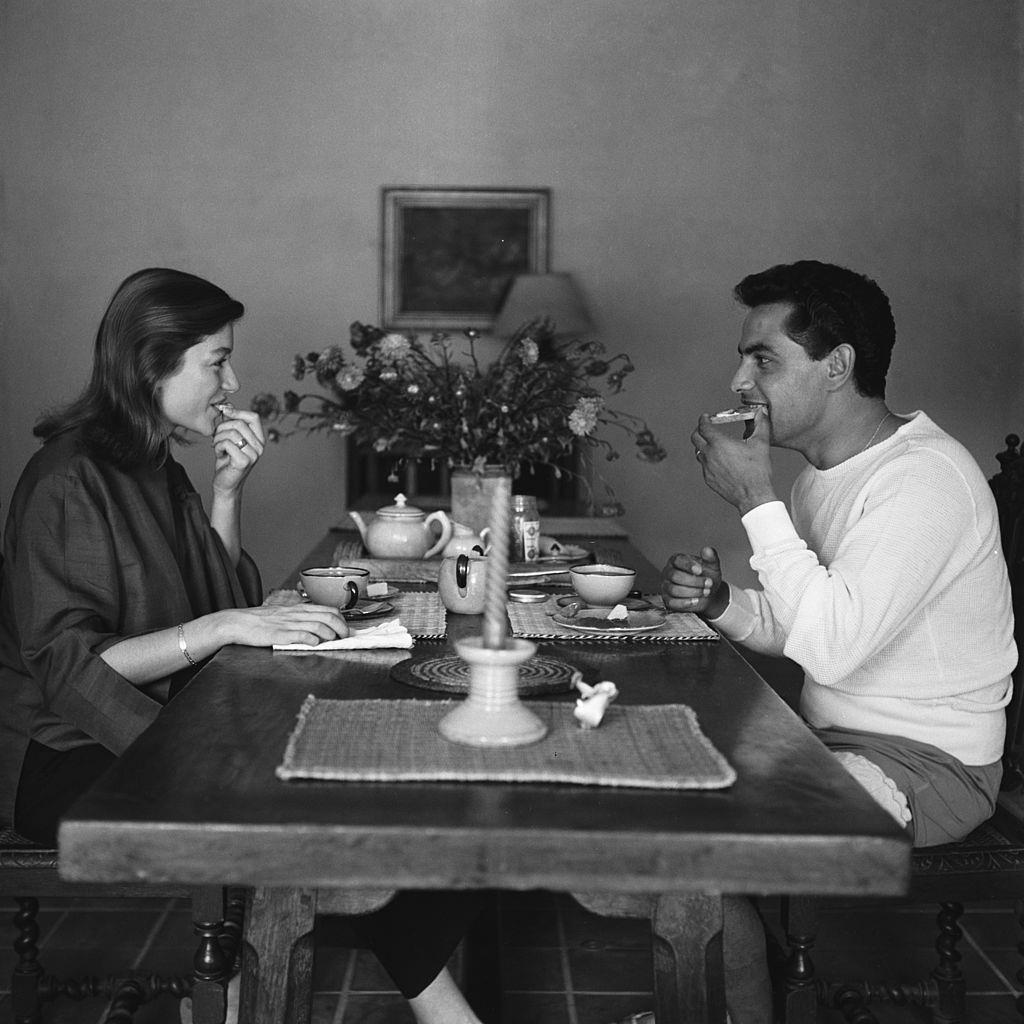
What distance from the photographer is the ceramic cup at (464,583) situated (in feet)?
6.18

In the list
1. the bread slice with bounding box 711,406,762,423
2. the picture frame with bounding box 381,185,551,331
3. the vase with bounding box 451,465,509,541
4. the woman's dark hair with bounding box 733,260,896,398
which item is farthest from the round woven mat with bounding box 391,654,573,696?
the picture frame with bounding box 381,185,551,331

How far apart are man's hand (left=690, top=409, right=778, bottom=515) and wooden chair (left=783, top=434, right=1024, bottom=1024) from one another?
0.47 metres

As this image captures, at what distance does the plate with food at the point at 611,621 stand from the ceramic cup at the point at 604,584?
0.03m

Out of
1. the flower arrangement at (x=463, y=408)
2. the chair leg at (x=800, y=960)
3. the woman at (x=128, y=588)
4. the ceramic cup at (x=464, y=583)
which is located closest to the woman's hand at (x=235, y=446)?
the woman at (x=128, y=588)

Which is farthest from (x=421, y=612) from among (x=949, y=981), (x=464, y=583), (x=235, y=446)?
(x=949, y=981)

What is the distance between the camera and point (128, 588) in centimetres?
186

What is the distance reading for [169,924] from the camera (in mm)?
2543

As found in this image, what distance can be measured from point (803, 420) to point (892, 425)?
5.6 inches

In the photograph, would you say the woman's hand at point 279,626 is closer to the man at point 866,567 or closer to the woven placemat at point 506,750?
the woven placemat at point 506,750

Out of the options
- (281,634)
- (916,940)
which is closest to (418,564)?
(281,634)

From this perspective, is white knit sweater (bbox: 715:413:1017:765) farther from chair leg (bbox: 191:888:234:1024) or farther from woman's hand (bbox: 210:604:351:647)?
chair leg (bbox: 191:888:234:1024)

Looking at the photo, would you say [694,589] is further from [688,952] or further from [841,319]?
[688,952]

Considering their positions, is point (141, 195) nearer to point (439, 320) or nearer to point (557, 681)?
point (439, 320)

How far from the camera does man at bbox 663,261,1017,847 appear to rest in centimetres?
166
